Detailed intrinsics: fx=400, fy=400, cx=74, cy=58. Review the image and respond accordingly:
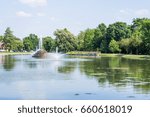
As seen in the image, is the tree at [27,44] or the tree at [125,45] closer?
the tree at [125,45]

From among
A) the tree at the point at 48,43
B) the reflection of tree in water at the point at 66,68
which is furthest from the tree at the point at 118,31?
the reflection of tree in water at the point at 66,68

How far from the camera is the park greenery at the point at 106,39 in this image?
70.0m

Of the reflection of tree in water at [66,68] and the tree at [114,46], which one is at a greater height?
the tree at [114,46]

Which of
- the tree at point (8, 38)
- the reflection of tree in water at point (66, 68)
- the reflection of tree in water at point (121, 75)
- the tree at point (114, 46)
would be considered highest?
the tree at point (8, 38)

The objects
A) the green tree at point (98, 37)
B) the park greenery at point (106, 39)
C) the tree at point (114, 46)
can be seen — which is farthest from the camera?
the green tree at point (98, 37)

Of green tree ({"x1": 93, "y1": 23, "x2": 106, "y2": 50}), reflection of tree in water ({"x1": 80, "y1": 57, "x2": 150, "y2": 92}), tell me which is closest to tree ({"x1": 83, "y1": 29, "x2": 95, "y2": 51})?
green tree ({"x1": 93, "y1": 23, "x2": 106, "y2": 50})

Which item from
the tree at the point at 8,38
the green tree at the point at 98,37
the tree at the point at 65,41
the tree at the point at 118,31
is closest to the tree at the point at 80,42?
the tree at the point at 65,41

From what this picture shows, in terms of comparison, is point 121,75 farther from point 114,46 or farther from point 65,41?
point 65,41

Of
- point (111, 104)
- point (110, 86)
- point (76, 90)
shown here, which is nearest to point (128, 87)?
point (110, 86)

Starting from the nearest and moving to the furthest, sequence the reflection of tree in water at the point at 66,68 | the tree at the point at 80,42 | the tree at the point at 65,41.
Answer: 1. the reflection of tree in water at the point at 66,68
2. the tree at the point at 80,42
3. the tree at the point at 65,41

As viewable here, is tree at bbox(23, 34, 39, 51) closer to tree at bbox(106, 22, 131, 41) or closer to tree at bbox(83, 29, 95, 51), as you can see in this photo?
tree at bbox(83, 29, 95, 51)

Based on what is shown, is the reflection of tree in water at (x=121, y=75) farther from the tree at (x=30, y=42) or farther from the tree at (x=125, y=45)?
the tree at (x=30, y=42)

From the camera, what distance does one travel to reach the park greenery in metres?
70.0

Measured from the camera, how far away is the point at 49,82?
18266 millimetres
